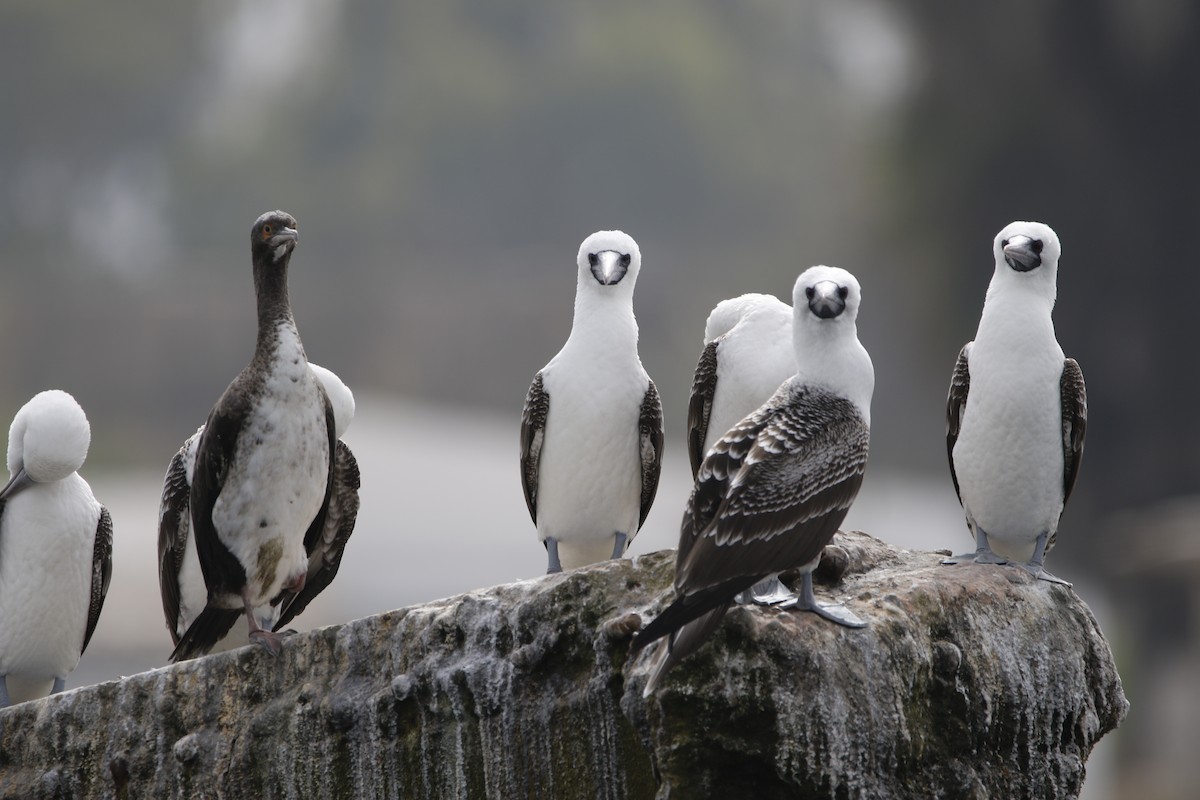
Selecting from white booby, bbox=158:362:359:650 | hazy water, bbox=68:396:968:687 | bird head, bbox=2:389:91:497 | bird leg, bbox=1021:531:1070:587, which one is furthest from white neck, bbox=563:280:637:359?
hazy water, bbox=68:396:968:687

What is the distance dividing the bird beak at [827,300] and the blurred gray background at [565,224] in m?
15.6

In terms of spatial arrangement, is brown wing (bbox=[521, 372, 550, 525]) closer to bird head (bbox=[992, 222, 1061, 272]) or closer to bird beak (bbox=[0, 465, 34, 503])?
bird head (bbox=[992, 222, 1061, 272])

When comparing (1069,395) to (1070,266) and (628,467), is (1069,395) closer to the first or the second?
(628,467)

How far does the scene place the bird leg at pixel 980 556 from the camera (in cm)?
906

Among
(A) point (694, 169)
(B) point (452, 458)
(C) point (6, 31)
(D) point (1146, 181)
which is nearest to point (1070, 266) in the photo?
(D) point (1146, 181)

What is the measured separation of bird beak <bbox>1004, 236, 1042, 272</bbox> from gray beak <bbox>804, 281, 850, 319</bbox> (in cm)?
131

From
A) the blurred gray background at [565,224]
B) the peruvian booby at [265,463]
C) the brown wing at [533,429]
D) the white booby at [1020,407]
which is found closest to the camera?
the peruvian booby at [265,463]

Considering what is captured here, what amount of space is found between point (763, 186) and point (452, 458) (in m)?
24.4

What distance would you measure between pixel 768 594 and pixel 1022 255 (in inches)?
86.9

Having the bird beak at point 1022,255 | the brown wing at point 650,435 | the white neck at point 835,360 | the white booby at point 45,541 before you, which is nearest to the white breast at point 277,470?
the white booby at point 45,541

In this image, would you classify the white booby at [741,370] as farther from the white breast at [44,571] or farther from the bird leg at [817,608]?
the white breast at [44,571]

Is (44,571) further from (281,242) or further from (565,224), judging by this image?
(565,224)

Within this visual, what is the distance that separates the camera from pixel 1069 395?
8.96m

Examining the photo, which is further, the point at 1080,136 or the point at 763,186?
the point at 763,186
